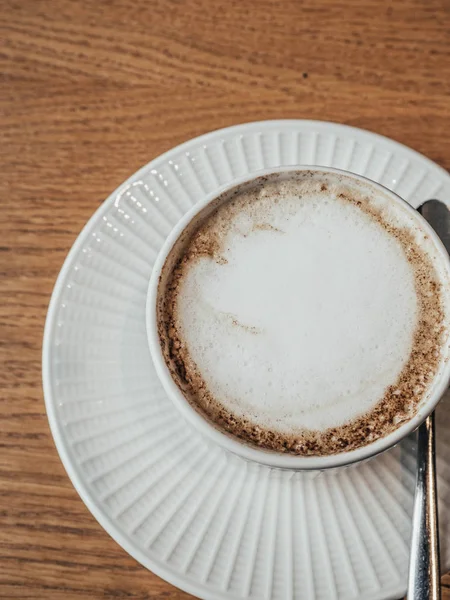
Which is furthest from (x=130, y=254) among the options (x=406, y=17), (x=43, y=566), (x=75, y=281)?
(x=406, y=17)

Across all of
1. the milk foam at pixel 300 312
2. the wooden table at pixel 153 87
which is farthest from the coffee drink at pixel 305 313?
the wooden table at pixel 153 87

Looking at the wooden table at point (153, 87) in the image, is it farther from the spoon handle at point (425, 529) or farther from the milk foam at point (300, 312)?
the spoon handle at point (425, 529)

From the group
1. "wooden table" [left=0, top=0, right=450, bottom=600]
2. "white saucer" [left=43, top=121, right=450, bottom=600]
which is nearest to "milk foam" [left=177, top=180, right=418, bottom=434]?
"white saucer" [left=43, top=121, right=450, bottom=600]

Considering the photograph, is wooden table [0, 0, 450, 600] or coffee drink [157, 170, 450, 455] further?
wooden table [0, 0, 450, 600]

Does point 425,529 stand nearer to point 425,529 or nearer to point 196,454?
point 425,529

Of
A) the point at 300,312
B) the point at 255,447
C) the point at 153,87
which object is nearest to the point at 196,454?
the point at 255,447

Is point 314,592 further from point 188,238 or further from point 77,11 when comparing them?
point 77,11

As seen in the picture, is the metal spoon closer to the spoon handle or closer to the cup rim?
the spoon handle

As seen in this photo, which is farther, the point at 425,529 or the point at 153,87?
the point at 153,87
